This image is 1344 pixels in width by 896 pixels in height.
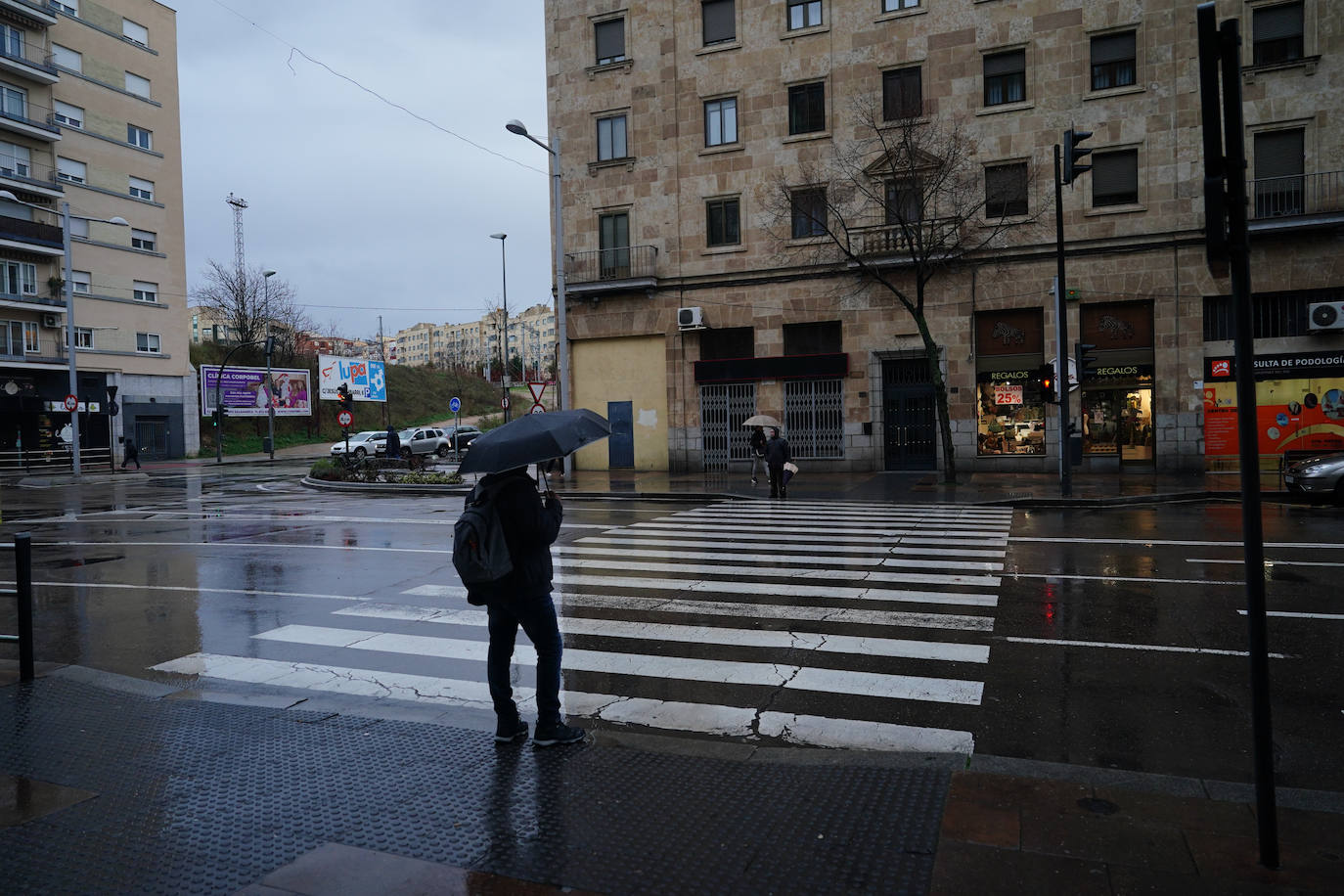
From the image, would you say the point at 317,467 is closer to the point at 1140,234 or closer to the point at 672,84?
the point at 672,84

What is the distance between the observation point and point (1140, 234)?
24.8m

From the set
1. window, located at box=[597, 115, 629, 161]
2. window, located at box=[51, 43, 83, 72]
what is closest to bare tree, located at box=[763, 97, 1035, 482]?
window, located at box=[597, 115, 629, 161]

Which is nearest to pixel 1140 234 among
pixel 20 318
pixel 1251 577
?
pixel 1251 577

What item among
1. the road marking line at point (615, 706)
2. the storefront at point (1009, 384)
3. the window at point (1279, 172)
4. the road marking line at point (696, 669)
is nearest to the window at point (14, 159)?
the storefront at point (1009, 384)

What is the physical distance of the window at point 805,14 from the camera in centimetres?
2844

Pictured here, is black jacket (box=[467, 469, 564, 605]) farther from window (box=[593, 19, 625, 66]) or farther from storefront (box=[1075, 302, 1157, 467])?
window (box=[593, 19, 625, 66])

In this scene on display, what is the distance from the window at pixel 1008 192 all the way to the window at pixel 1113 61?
10.2 ft

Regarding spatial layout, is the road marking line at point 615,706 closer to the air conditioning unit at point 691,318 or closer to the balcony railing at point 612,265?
the air conditioning unit at point 691,318

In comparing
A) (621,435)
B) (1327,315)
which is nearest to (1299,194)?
(1327,315)

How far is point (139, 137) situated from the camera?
47938 millimetres

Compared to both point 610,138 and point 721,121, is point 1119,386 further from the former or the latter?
point 610,138

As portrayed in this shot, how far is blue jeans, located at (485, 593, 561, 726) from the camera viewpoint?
5.12 m

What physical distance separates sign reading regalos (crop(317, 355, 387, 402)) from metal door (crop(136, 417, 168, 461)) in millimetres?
11944

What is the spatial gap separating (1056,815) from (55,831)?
186 inches
